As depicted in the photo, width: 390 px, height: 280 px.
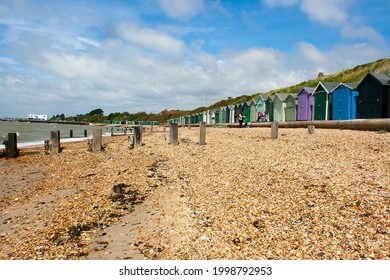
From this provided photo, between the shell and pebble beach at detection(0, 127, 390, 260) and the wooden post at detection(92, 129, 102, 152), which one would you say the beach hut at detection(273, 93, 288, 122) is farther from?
the wooden post at detection(92, 129, 102, 152)

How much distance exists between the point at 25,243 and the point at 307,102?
30.6 meters

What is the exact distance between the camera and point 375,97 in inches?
846

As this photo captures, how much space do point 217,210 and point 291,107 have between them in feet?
101

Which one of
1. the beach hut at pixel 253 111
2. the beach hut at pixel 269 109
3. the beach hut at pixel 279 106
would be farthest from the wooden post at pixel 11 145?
the beach hut at pixel 253 111

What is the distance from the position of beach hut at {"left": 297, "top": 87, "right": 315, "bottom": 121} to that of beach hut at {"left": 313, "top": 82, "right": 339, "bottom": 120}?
77cm

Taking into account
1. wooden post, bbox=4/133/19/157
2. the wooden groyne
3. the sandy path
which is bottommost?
the sandy path

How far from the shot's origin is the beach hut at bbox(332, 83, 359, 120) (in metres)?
24.1

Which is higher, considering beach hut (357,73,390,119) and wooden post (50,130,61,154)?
beach hut (357,73,390,119)

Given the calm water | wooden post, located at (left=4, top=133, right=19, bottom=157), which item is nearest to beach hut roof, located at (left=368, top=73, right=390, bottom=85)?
wooden post, located at (left=4, top=133, right=19, bottom=157)

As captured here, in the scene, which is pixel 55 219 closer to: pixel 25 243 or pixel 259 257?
pixel 25 243

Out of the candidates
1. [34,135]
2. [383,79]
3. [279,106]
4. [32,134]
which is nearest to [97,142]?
[383,79]

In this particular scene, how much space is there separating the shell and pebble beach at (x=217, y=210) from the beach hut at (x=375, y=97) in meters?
13.2

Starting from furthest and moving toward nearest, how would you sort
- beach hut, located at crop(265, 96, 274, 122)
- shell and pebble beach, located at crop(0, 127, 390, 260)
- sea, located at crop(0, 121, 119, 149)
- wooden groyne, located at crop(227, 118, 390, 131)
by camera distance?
beach hut, located at crop(265, 96, 274, 122)
sea, located at crop(0, 121, 119, 149)
wooden groyne, located at crop(227, 118, 390, 131)
shell and pebble beach, located at crop(0, 127, 390, 260)

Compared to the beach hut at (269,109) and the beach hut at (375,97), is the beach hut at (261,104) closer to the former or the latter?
the beach hut at (269,109)
